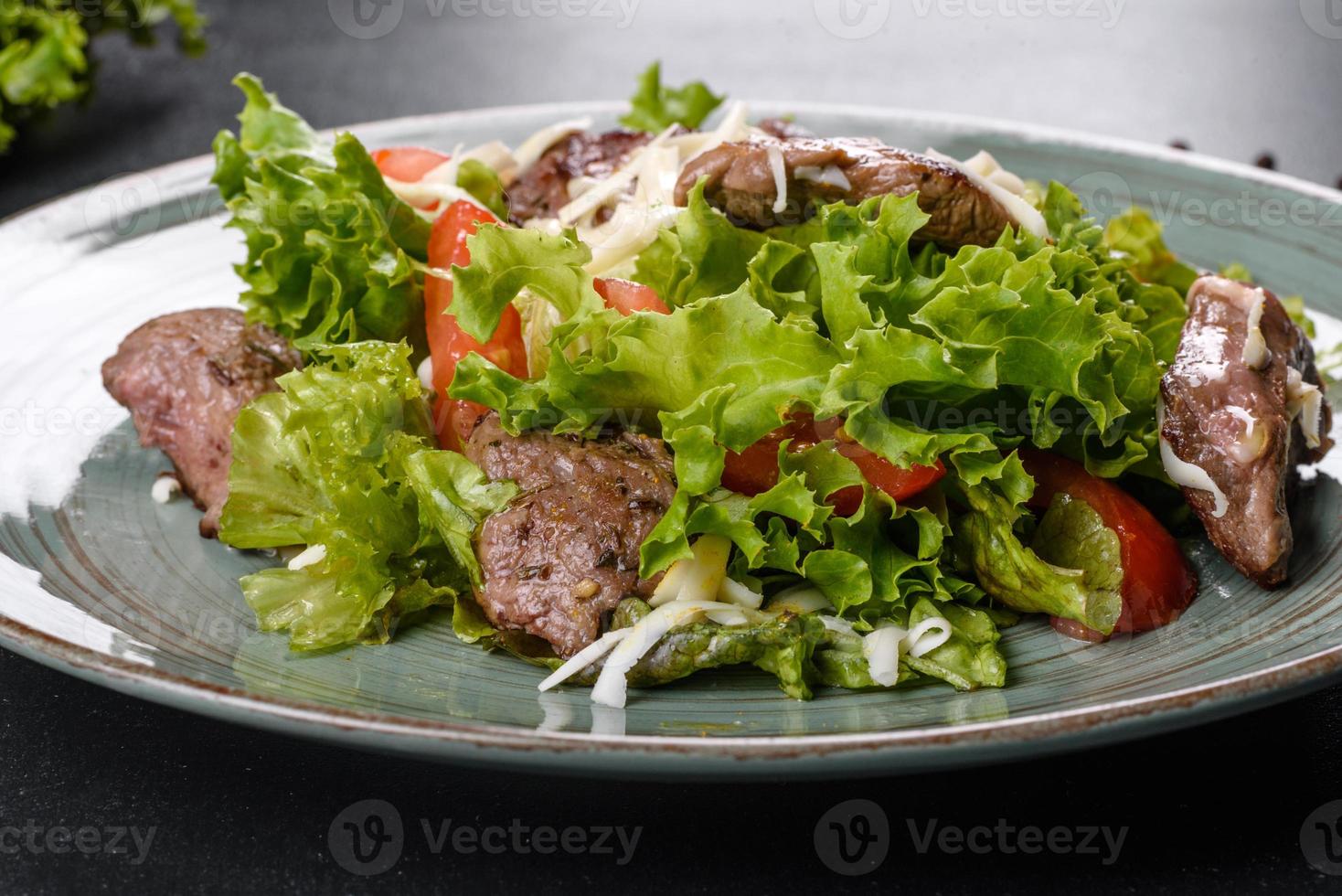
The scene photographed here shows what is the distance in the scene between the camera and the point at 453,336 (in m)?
3.93

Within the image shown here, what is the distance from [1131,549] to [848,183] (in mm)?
1112

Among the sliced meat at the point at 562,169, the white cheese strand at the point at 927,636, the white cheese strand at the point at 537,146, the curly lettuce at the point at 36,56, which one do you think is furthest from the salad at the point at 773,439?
the curly lettuce at the point at 36,56

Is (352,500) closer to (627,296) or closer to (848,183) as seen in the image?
(627,296)

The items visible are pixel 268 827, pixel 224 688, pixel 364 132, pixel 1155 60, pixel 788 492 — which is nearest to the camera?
pixel 224 688

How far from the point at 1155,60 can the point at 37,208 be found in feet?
22.2

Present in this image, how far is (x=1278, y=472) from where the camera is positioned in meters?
3.48

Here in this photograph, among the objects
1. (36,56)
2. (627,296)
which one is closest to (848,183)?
(627,296)

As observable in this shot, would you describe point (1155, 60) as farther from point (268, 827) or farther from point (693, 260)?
point (268, 827)

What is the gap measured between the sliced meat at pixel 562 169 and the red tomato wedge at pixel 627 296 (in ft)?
2.77

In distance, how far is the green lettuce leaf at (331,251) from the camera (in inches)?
161

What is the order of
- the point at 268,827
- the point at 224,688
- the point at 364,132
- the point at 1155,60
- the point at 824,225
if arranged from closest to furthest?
1. the point at 224,688
2. the point at 268,827
3. the point at 824,225
4. the point at 364,132
5. the point at 1155,60

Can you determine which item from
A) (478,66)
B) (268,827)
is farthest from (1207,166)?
(478,66)

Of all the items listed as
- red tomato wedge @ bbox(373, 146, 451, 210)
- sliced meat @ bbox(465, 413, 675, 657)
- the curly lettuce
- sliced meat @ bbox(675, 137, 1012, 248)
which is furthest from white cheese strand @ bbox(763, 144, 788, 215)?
the curly lettuce

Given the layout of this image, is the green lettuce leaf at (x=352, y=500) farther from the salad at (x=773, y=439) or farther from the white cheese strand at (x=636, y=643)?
the white cheese strand at (x=636, y=643)
